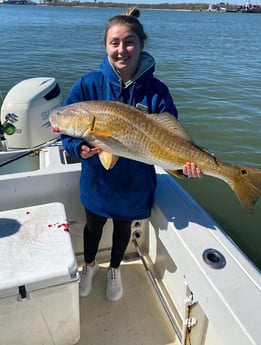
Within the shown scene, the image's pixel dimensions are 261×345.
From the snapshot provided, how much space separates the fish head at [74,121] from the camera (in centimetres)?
207

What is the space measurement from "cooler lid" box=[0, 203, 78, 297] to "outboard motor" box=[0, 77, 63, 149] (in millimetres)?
1830

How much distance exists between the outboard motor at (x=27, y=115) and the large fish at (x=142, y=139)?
1.90 meters

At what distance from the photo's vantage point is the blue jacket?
2.31 metres

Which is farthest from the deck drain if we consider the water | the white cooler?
the water

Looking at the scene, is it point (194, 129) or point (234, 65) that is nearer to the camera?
point (194, 129)

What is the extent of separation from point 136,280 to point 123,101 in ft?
5.16

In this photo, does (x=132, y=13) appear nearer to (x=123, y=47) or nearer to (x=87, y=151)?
(x=123, y=47)

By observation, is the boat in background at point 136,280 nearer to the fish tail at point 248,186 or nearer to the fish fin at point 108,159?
the fish tail at point 248,186

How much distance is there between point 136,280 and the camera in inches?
121

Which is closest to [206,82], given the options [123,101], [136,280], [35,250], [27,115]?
[27,115]

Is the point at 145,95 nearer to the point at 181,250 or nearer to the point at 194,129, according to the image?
the point at 181,250

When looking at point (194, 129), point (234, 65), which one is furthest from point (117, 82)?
point (234, 65)

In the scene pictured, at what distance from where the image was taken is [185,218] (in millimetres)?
2361

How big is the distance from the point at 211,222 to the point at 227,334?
0.75m
